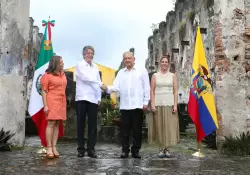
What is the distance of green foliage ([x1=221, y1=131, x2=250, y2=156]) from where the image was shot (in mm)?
7430

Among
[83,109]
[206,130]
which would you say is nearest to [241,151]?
[206,130]

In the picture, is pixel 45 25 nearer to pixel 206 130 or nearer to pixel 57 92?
pixel 57 92

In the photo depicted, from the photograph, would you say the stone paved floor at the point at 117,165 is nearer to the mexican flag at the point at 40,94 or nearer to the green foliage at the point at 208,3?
the mexican flag at the point at 40,94

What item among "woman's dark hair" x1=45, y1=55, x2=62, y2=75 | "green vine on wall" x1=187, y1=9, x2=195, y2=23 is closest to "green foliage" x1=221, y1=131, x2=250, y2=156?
"woman's dark hair" x1=45, y1=55, x2=62, y2=75

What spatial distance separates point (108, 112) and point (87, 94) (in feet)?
15.2

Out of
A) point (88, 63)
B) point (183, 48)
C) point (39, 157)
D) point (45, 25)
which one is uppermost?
point (183, 48)

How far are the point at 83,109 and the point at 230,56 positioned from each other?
3326 mm

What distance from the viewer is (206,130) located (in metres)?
7.42

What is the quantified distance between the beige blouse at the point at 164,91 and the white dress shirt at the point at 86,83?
1001mm

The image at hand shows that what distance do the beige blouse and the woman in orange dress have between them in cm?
156

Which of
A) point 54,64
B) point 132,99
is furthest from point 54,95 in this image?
point 132,99

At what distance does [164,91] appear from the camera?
6.74 m

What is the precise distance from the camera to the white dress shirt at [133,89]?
6488mm

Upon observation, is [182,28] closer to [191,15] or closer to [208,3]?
[191,15]
